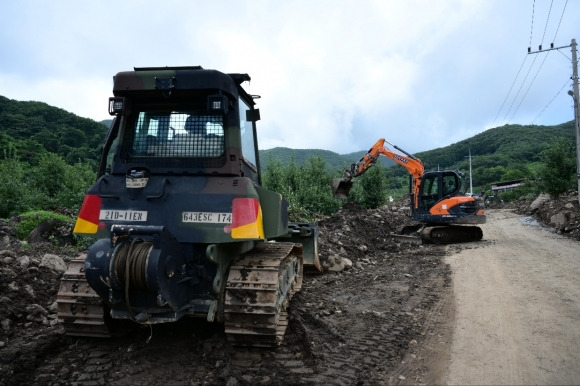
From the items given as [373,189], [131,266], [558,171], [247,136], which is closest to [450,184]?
[373,189]

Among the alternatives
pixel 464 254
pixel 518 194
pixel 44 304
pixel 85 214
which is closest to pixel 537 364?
pixel 85 214

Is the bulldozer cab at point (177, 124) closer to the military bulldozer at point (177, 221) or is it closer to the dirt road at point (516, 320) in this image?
the military bulldozer at point (177, 221)

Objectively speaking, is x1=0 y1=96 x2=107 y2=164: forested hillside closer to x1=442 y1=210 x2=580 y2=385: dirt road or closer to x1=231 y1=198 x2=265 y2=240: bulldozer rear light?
x1=442 y1=210 x2=580 y2=385: dirt road

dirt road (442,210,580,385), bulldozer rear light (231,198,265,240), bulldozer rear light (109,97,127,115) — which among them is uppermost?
bulldozer rear light (109,97,127,115)

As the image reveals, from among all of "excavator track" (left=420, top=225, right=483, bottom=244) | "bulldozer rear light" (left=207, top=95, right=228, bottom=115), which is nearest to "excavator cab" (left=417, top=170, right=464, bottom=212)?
"excavator track" (left=420, top=225, right=483, bottom=244)

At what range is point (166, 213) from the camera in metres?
4.01

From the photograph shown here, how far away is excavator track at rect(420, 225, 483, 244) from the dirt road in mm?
3363

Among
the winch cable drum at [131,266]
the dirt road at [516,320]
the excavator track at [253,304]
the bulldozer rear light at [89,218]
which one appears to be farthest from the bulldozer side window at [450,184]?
the winch cable drum at [131,266]

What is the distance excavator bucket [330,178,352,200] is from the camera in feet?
47.6

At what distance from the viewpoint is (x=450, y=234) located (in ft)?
48.0

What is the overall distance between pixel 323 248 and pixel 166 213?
21.3 feet

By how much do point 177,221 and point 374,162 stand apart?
12212 millimetres

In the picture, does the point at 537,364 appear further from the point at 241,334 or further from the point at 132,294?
the point at 132,294

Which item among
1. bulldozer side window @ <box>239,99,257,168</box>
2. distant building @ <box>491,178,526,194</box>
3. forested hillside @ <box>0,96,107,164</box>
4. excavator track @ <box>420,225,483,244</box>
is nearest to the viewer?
bulldozer side window @ <box>239,99,257,168</box>
